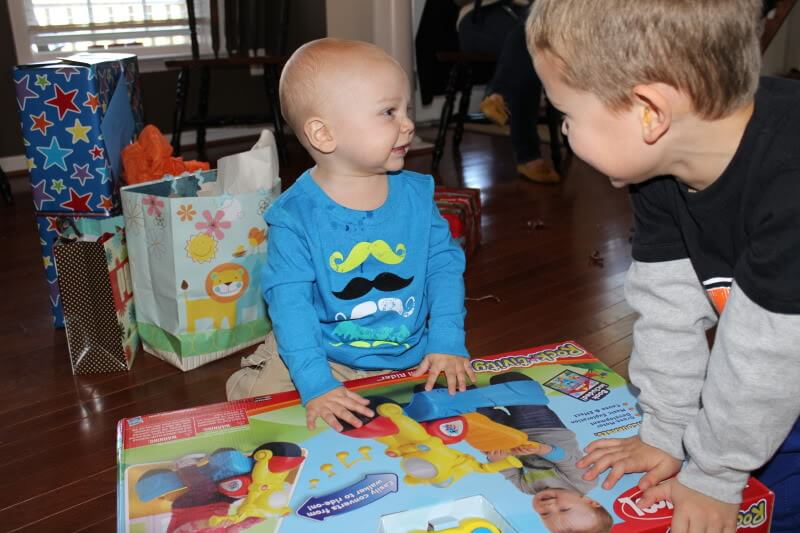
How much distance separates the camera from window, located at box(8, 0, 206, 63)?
3.23 m

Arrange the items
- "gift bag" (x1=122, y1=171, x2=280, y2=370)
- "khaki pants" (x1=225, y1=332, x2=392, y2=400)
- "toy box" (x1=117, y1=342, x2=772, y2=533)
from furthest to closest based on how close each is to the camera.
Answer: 1. "gift bag" (x1=122, y1=171, x2=280, y2=370)
2. "khaki pants" (x1=225, y1=332, x2=392, y2=400)
3. "toy box" (x1=117, y1=342, x2=772, y2=533)

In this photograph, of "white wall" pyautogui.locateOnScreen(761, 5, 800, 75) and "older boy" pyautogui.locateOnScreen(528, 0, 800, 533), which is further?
"white wall" pyautogui.locateOnScreen(761, 5, 800, 75)

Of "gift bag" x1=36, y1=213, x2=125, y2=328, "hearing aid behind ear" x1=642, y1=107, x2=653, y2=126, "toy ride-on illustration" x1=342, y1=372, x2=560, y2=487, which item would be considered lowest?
"gift bag" x1=36, y1=213, x2=125, y2=328

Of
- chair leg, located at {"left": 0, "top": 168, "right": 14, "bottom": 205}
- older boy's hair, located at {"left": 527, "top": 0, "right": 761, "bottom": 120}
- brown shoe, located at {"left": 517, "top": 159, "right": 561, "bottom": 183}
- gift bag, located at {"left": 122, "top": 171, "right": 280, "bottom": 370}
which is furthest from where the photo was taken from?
brown shoe, located at {"left": 517, "top": 159, "right": 561, "bottom": 183}

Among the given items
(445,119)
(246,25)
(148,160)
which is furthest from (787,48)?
(148,160)

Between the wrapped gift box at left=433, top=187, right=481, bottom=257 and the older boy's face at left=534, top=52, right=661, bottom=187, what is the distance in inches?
46.6

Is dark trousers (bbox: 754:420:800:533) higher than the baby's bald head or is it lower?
lower

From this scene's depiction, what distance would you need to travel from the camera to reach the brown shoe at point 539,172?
2.98 metres

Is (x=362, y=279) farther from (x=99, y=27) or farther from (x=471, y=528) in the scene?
(x=99, y=27)

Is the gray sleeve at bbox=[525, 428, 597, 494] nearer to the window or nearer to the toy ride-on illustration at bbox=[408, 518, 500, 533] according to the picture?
the toy ride-on illustration at bbox=[408, 518, 500, 533]

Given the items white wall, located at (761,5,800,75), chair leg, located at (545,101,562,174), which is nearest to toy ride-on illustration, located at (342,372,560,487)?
chair leg, located at (545,101,562,174)

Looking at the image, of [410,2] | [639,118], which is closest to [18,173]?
[410,2]

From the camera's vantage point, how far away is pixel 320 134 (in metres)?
1.05

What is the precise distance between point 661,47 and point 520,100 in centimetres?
231
